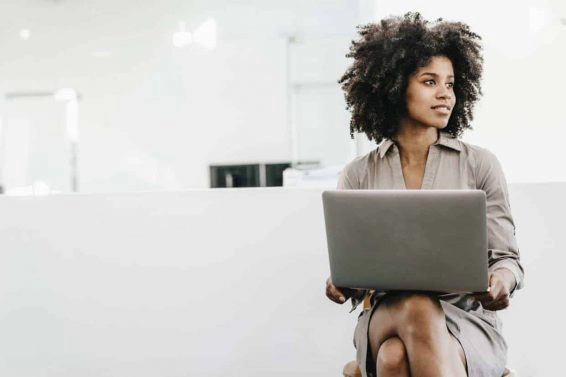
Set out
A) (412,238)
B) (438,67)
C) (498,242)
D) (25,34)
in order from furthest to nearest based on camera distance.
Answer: (25,34) → (438,67) → (498,242) → (412,238)

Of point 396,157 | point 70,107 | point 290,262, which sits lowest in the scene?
point 290,262

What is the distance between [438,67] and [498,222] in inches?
15.6

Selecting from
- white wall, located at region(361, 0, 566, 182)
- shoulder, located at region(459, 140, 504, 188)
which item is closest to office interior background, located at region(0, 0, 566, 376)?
white wall, located at region(361, 0, 566, 182)

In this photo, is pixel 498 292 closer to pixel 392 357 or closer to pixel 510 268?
pixel 510 268

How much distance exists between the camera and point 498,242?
3.98 ft

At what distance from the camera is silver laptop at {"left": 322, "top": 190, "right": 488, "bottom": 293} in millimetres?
952

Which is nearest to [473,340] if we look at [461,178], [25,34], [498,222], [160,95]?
[498,222]

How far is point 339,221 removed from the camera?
1.04 metres

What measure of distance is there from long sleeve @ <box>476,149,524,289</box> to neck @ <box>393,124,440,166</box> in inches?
5.1

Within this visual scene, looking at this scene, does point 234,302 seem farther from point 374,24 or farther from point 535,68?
point 535,68

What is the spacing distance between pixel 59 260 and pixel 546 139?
7.66ft

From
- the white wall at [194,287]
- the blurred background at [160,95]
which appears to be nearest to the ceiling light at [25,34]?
the blurred background at [160,95]

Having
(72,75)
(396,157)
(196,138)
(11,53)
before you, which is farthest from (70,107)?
(396,157)

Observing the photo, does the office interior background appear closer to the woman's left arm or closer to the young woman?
the young woman
